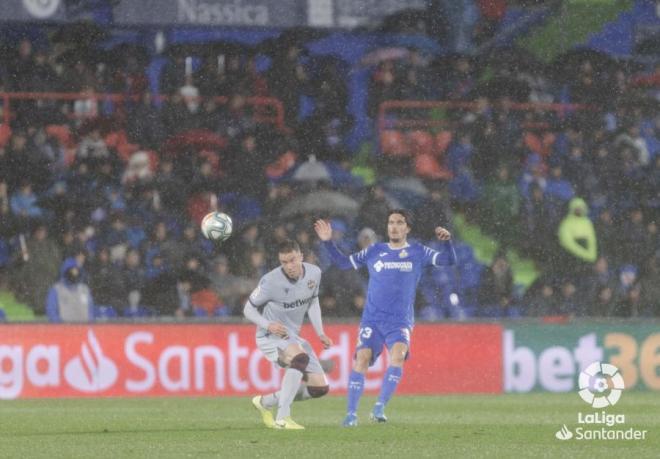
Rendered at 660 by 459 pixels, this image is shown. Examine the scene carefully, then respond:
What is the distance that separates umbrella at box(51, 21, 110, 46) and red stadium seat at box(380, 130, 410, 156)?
4.30 m

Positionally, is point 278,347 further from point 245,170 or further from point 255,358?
point 245,170

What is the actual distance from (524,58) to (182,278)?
25.7 ft

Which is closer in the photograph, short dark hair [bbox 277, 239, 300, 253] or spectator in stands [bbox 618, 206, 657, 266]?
short dark hair [bbox 277, 239, 300, 253]

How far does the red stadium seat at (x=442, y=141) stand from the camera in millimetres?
23219

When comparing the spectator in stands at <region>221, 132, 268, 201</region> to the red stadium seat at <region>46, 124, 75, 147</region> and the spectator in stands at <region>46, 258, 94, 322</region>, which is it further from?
the spectator in stands at <region>46, 258, 94, 322</region>

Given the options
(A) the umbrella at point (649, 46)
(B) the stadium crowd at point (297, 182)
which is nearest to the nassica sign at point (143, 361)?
(B) the stadium crowd at point (297, 182)

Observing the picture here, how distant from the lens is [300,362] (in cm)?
1299

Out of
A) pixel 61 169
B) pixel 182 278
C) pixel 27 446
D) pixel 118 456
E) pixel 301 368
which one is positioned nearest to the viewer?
pixel 118 456

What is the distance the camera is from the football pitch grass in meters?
11.0

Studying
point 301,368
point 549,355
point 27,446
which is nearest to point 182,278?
point 549,355

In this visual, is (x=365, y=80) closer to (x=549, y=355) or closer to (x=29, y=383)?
(x=549, y=355)

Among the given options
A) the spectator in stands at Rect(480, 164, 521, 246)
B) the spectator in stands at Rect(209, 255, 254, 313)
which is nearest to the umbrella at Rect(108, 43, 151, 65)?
the spectator in stands at Rect(209, 255, 254, 313)

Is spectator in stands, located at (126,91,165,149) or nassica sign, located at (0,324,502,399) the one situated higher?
spectator in stands, located at (126,91,165,149)

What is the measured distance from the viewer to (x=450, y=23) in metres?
25.2
